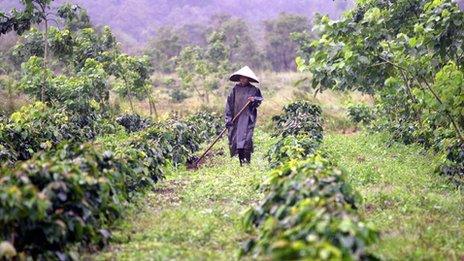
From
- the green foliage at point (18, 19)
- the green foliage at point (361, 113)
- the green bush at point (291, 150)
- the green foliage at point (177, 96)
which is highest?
the green foliage at point (18, 19)

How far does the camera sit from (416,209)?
595 centimetres

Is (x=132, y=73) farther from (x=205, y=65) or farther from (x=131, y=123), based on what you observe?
(x=205, y=65)

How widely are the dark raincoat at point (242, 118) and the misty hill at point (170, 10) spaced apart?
65712 mm

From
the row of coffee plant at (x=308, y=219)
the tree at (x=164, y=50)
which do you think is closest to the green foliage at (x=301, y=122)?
the row of coffee plant at (x=308, y=219)

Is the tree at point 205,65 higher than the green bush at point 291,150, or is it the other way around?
the green bush at point 291,150

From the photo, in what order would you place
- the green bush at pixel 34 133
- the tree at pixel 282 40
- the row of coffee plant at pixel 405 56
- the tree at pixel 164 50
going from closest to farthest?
the row of coffee plant at pixel 405 56 → the green bush at pixel 34 133 → the tree at pixel 164 50 → the tree at pixel 282 40

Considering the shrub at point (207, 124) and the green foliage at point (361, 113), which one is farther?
the green foliage at point (361, 113)

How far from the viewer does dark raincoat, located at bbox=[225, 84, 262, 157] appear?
9391mm

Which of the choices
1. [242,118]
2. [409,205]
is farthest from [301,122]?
[409,205]

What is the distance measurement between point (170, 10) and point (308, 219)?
299 ft

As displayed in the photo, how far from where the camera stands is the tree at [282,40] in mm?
46281

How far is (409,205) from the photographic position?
6.13 meters

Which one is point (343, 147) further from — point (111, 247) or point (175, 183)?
point (111, 247)

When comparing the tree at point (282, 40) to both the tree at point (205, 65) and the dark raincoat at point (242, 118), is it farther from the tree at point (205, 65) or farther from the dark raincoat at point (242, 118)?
the dark raincoat at point (242, 118)
